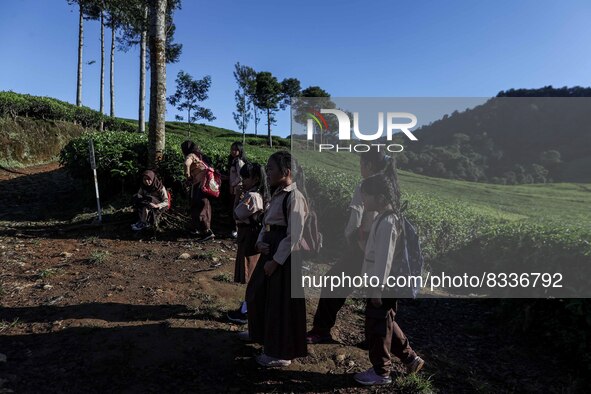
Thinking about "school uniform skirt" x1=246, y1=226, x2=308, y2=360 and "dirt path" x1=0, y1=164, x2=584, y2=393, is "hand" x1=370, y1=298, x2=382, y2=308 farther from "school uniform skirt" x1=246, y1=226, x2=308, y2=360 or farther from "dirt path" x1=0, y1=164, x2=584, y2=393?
"dirt path" x1=0, y1=164, x2=584, y2=393

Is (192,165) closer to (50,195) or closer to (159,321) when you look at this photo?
(159,321)

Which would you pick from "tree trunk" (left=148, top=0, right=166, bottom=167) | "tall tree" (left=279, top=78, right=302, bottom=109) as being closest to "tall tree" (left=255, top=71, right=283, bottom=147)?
"tall tree" (left=279, top=78, right=302, bottom=109)

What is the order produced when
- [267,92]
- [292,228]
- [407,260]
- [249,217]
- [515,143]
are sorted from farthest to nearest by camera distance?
[267,92], [515,143], [249,217], [292,228], [407,260]

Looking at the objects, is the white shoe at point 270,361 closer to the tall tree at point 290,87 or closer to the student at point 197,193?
the student at point 197,193

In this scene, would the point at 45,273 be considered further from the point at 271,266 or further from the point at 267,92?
the point at 267,92

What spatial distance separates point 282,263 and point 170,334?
1387 mm

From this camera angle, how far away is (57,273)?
196 inches

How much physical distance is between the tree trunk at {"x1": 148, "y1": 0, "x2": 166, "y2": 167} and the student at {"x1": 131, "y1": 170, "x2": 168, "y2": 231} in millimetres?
415

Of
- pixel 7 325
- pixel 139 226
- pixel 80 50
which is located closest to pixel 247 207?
pixel 7 325

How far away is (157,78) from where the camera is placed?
6.91 metres

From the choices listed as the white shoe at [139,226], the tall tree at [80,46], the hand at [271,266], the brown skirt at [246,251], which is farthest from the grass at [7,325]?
the tall tree at [80,46]

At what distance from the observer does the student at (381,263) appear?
9.39ft

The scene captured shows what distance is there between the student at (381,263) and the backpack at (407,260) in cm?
2

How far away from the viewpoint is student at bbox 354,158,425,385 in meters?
2.86
